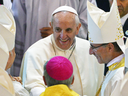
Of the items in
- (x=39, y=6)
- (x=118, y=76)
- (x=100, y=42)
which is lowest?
(x=118, y=76)

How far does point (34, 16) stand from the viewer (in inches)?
179

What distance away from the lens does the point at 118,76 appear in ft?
8.71

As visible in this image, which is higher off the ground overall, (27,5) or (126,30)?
(27,5)

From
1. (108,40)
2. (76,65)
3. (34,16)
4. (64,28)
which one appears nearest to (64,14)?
(64,28)

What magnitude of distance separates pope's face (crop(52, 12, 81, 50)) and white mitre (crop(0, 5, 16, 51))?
0.86 m

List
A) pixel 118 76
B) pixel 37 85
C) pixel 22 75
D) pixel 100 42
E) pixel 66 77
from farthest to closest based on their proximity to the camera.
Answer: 1. pixel 22 75
2. pixel 37 85
3. pixel 100 42
4. pixel 118 76
5. pixel 66 77

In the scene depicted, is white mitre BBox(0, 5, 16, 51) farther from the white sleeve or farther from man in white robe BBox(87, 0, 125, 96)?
man in white robe BBox(87, 0, 125, 96)

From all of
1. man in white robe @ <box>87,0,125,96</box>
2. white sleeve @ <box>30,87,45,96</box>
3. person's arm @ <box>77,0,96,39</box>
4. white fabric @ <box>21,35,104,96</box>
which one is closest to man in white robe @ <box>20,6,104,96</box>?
white fabric @ <box>21,35,104,96</box>

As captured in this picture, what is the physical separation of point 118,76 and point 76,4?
2173 mm

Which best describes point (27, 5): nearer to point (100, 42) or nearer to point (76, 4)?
point (76, 4)

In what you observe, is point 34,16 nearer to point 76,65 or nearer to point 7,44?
point 76,65

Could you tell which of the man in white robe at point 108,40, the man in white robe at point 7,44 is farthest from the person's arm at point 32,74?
the man in white robe at point 108,40

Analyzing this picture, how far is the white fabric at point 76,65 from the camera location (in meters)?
3.44

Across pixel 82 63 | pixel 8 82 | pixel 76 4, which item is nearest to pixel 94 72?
pixel 82 63
